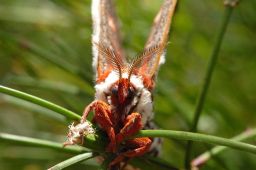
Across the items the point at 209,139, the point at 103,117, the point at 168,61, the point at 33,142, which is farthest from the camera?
the point at 168,61

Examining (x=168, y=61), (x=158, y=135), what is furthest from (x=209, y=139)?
(x=168, y=61)

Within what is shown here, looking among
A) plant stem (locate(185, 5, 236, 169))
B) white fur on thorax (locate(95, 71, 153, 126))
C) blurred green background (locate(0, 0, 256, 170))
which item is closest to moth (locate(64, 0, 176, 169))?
white fur on thorax (locate(95, 71, 153, 126))

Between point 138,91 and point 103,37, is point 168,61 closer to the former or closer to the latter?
point 103,37

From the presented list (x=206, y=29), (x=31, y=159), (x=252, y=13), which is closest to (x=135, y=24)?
(x=206, y=29)

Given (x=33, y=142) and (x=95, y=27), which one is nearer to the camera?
(x=33, y=142)

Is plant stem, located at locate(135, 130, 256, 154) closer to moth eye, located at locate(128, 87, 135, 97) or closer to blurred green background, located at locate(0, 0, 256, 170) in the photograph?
moth eye, located at locate(128, 87, 135, 97)

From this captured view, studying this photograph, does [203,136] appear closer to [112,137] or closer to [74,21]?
[112,137]
